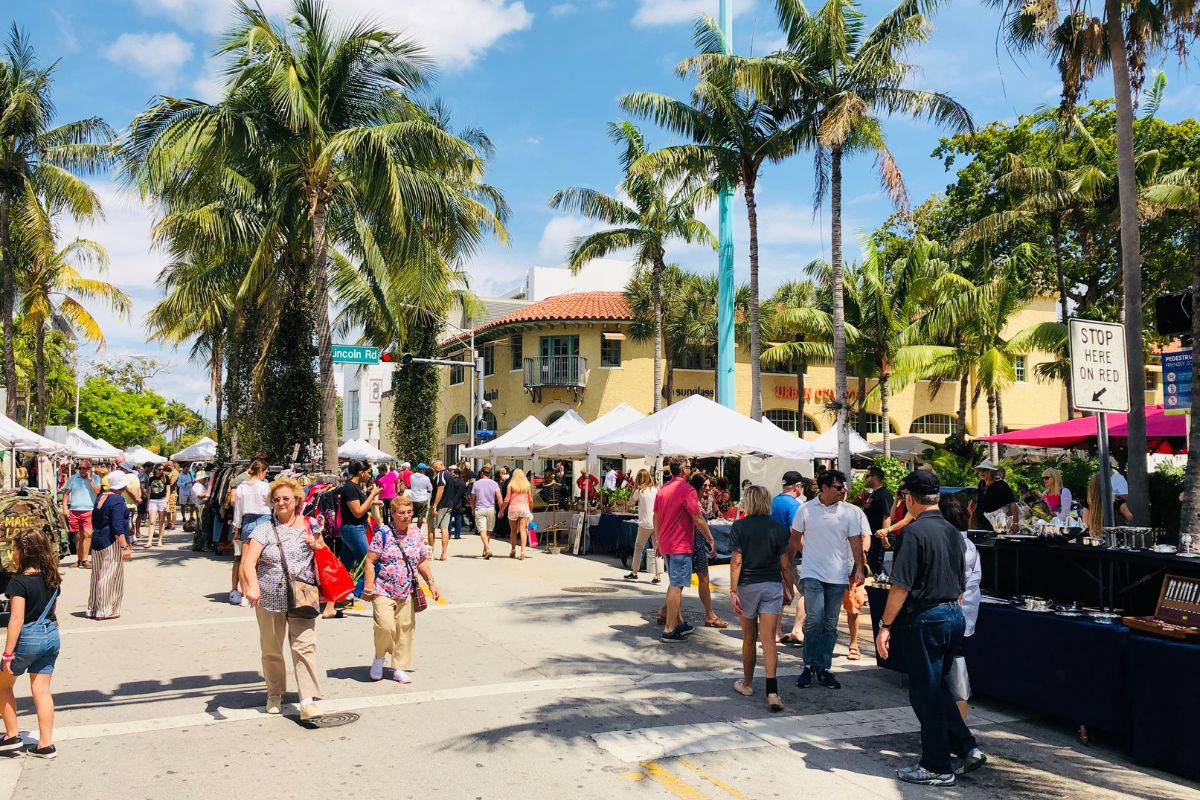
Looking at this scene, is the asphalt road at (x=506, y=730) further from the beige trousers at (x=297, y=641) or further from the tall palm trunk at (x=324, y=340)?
the tall palm trunk at (x=324, y=340)

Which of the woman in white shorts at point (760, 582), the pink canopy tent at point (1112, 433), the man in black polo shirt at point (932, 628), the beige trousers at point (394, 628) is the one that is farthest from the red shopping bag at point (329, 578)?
the pink canopy tent at point (1112, 433)

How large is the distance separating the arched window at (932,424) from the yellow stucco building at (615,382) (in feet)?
0.15

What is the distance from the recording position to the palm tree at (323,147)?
1540cm

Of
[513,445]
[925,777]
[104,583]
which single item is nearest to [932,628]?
[925,777]

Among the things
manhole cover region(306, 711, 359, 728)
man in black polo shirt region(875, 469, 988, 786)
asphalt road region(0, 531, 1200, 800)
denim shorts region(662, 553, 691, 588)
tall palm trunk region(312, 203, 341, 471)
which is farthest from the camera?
tall palm trunk region(312, 203, 341, 471)

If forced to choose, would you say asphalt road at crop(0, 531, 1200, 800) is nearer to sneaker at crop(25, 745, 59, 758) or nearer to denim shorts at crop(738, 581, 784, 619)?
sneaker at crop(25, 745, 59, 758)

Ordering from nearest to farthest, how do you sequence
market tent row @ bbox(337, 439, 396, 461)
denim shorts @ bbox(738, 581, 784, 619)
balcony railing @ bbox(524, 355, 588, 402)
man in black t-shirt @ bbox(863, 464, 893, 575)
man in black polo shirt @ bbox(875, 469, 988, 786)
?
1. man in black polo shirt @ bbox(875, 469, 988, 786)
2. denim shorts @ bbox(738, 581, 784, 619)
3. man in black t-shirt @ bbox(863, 464, 893, 575)
4. market tent row @ bbox(337, 439, 396, 461)
5. balcony railing @ bbox(524, 355, 588, 402)

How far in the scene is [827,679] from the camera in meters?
7.55

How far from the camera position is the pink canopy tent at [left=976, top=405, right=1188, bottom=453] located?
14.3 metres

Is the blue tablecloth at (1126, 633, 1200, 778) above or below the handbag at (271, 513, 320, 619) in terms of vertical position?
below

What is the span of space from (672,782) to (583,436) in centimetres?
1477

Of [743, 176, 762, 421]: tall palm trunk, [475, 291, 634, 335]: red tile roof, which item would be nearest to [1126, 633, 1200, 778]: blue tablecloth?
[743, 176, 762, 421]: tall palm trunk


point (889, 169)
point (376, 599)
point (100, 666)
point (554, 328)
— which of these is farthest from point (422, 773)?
point (554, 328)

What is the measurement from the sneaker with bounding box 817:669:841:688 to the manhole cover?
371cm
